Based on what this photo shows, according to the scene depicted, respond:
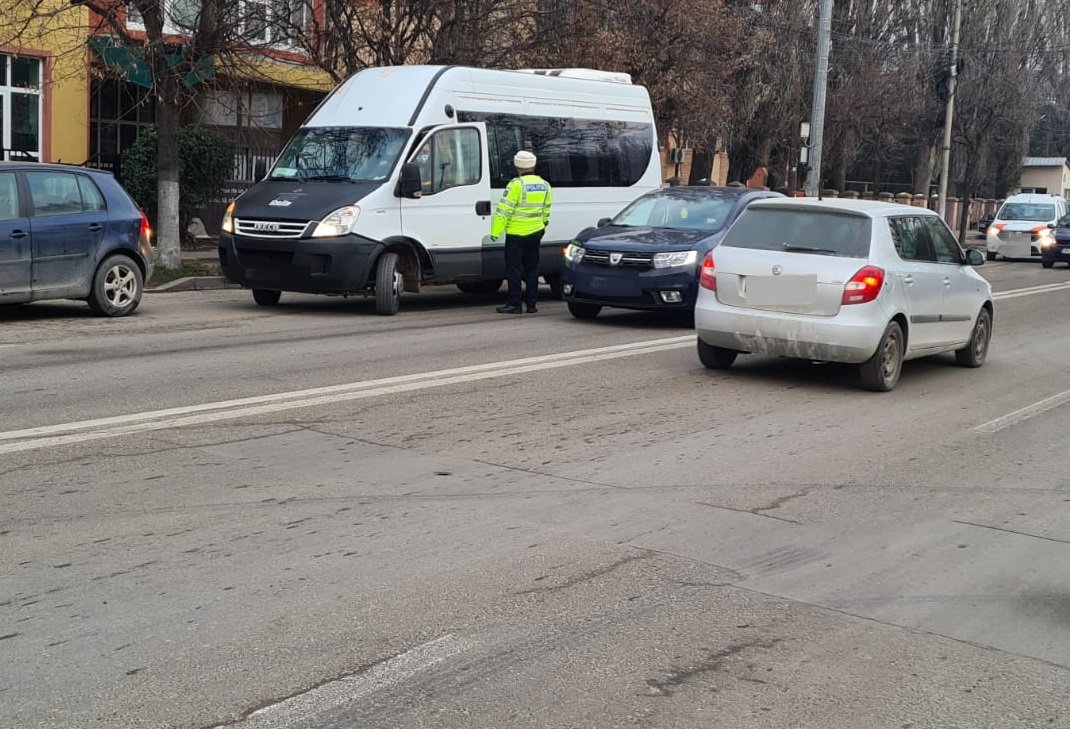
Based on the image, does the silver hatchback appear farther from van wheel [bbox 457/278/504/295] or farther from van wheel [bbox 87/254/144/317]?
van wheel [bbox 457/278/504/295]

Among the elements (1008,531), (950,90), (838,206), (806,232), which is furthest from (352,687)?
→ (950,90)

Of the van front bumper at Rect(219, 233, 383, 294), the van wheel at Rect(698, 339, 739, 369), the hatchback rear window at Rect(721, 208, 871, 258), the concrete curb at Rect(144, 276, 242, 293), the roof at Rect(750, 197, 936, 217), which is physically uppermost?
the roof at Rect(750, 197, 936, 217)

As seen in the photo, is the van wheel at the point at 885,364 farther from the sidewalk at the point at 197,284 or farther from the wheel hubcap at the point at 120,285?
the sidewalk at the point at 197,284

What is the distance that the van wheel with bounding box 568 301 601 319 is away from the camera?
15.5 meters

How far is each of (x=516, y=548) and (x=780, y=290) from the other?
5.35 meters

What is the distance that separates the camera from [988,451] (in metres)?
8.80

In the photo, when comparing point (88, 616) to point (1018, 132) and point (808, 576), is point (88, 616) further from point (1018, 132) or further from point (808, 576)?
point (1018, 132)

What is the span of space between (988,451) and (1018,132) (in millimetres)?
46772

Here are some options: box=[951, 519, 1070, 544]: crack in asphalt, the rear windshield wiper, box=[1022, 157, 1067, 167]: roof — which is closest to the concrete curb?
the rear windshield wiper

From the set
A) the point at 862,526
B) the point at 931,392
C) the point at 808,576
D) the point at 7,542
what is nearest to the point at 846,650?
the point at 808,576

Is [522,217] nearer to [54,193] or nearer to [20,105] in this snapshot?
[54,193]

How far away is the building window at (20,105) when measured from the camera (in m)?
22.9

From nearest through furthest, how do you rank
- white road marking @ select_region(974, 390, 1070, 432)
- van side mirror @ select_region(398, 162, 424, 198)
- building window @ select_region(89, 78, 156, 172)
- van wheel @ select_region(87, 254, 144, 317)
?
white road marking @ select_region(974, 390, 1070, 432) < van wheel @ select_region(87, 254, 144, 317) < van side mirror @ select_region(398, 162, 424, 198) < building window @ select_region(89, 78, 156, 172)

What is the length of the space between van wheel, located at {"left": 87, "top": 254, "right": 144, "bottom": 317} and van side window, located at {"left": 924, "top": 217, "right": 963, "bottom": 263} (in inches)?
329
